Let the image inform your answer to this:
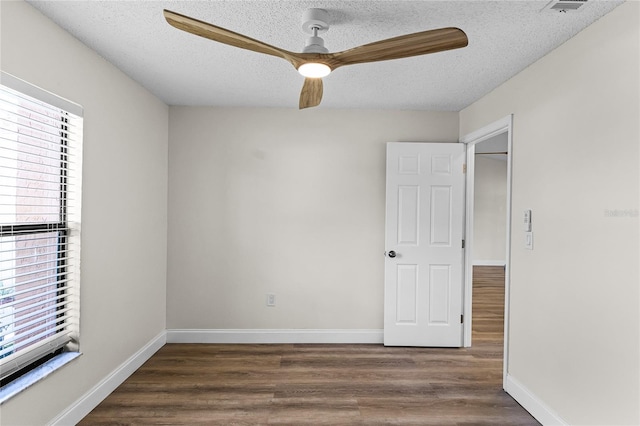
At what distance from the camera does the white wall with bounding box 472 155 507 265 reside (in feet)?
28.0

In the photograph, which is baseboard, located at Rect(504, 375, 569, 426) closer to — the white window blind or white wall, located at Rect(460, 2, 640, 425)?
white wall, located at Rect(460, 2, 640, 425)

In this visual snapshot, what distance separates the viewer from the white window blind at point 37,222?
188 centimetres

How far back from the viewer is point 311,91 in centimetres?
222

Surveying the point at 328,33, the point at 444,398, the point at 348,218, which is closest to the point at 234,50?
the point at 328,33

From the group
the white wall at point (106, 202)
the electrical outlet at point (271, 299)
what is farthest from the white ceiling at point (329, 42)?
the electrical outlet at point (271, 299)

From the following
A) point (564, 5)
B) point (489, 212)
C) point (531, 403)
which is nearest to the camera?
point (564, 5)

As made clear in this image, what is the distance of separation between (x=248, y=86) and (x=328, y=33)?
1172 millimetres

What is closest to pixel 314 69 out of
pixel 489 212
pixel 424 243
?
pixel 424 243

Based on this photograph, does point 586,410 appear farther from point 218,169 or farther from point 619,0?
point 218,169

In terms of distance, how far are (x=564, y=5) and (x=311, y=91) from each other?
53.4 inches

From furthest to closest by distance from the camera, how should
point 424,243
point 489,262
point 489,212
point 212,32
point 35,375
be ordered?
point 489,212 → point 489,262 → point 424,243 → point 35,375 → point 212,32

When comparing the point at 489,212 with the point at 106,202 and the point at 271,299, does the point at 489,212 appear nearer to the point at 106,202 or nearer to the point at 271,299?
the point at 271,299

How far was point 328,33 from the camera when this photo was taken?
217 centimetres

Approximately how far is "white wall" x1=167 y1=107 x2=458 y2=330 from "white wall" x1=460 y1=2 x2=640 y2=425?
4.74 ft
